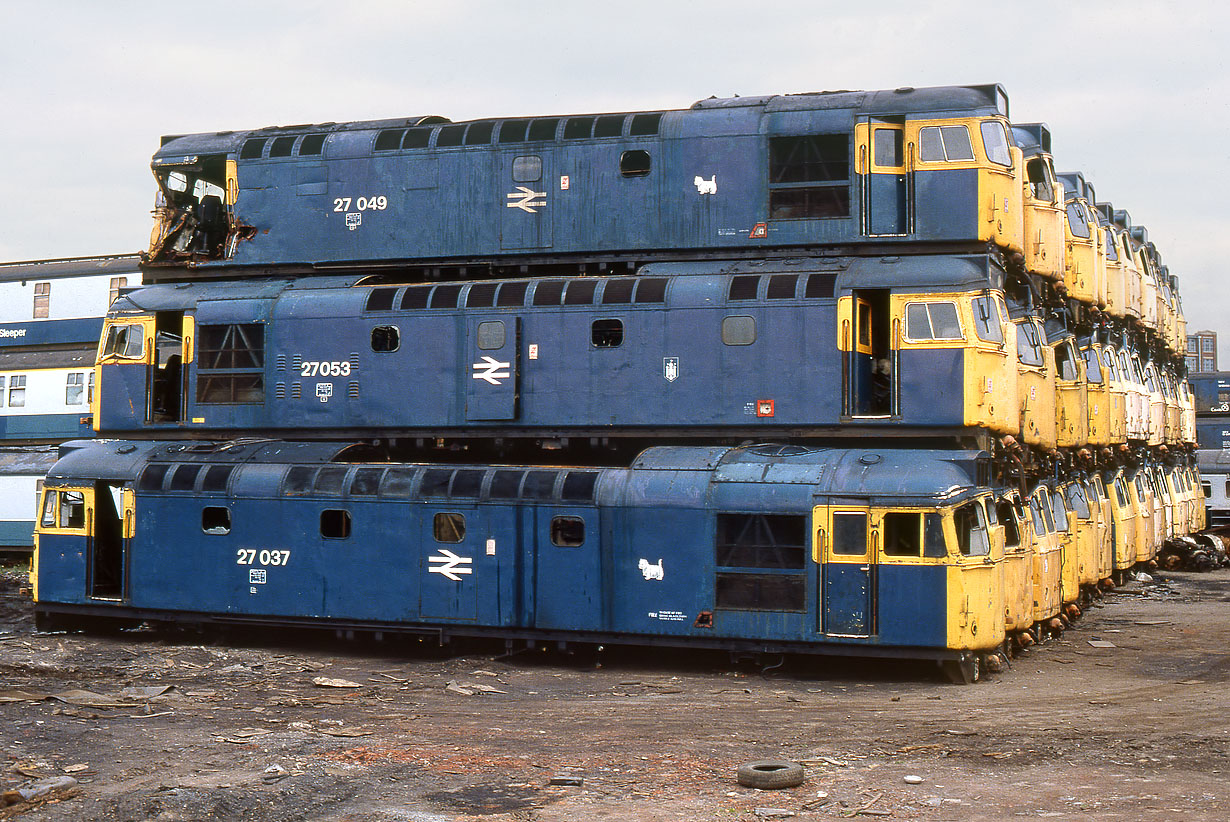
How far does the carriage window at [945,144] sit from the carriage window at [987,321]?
2908mm

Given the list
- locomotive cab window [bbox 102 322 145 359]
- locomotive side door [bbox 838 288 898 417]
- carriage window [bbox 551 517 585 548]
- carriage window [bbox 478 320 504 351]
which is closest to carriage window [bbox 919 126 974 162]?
locomotive side door [bbox 838 288 898 417]

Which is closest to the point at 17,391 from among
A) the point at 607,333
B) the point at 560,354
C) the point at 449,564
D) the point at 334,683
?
the point at 449,564

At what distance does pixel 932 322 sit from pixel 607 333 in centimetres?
626

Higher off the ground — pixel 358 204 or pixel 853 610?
pixel 358 204

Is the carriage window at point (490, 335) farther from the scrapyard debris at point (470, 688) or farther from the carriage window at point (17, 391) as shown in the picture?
the carriage window at point (17, 391)

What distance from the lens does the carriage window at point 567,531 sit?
80.3ft

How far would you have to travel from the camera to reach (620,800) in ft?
47.3

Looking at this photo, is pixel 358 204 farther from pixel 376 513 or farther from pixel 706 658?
pixel 706 658

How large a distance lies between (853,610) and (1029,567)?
4.83 meters

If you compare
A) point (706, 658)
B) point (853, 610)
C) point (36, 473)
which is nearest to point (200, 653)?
point (706, 658)

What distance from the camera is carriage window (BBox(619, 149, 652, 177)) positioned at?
2712cm

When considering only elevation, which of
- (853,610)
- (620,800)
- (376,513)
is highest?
(376,513)

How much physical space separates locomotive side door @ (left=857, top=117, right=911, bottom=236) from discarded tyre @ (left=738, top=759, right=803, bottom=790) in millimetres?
13100

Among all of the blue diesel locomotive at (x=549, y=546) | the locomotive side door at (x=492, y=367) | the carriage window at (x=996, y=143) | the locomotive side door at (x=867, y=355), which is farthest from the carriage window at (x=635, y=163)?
the carriage window at (x=996, y=143)
